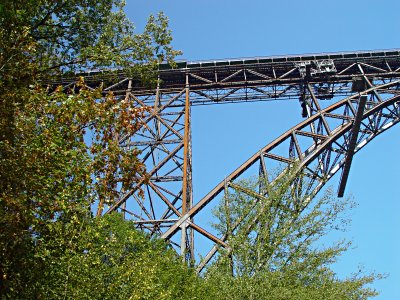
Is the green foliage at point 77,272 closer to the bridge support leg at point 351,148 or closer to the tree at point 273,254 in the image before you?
the tree at point 273,254

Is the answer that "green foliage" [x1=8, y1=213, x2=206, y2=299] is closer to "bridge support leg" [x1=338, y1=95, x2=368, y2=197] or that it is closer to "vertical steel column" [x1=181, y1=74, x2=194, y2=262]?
"vertical steel column" [x1=181, y1=74, x2=194, y2=262]

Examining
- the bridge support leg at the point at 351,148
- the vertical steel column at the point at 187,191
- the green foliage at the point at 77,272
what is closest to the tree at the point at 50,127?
the green foliage at the point at 77,272

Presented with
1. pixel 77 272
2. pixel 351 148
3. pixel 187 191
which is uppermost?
pixel 351 148

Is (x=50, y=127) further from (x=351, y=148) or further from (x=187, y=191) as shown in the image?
(x=351, y=148)

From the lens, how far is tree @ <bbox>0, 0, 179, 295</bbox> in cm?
920

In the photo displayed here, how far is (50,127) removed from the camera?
387 inches

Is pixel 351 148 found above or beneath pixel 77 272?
above

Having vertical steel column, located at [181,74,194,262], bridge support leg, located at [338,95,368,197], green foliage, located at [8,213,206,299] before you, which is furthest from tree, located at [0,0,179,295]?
Answer: bridge support leg, located at [338,95,368,197]

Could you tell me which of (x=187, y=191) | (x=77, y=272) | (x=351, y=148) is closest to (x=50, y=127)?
(x=77, y=272)

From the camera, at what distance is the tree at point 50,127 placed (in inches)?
362

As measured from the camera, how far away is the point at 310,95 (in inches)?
1000

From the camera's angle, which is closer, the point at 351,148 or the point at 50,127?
the point at 50,127

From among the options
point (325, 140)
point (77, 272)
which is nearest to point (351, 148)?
point (325, 140)

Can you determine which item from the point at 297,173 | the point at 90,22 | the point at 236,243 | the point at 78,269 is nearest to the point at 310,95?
the point at 297,173
